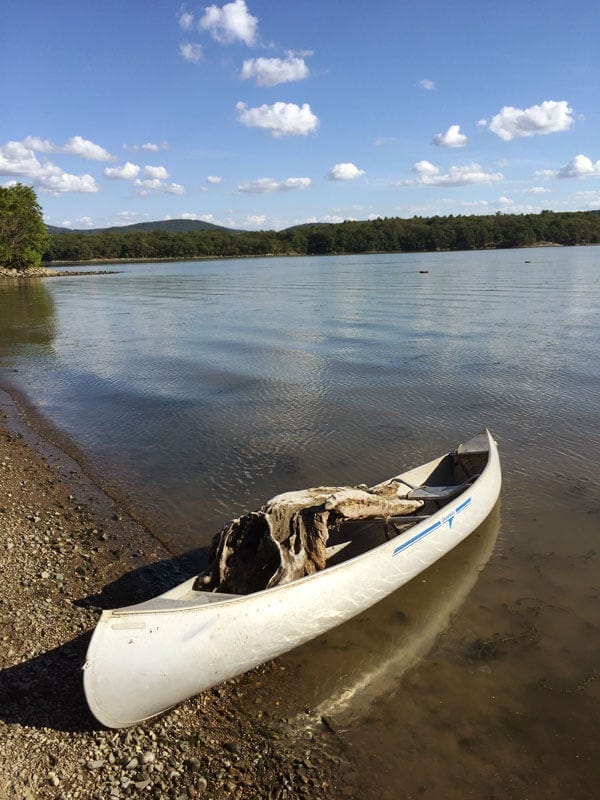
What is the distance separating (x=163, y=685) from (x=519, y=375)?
1513cm

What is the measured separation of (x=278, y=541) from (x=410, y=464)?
16.9ft

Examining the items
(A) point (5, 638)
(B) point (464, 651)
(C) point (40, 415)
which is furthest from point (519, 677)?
(C) point (40, 415)

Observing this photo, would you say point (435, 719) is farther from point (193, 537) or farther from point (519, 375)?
point (519, 375)

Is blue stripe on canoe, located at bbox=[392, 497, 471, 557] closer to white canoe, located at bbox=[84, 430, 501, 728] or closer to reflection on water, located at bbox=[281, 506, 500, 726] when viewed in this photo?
white canoe, located at bbox=[84, 430, 501, 728]

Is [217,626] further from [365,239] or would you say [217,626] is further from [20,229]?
[365,239]

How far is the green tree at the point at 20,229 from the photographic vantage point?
78812mm

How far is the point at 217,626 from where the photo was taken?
4785 millimetres

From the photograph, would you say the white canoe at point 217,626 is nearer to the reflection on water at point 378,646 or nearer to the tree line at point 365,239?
the reflection on water at point 378,646

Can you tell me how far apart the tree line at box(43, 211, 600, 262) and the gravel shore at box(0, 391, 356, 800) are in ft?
481

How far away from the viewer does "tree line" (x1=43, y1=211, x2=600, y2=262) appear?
146750mm

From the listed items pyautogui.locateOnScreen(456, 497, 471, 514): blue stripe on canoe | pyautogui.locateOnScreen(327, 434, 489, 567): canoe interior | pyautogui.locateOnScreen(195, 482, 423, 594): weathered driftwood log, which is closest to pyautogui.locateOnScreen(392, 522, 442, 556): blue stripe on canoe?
pyautogui.locateOnScreen(327, 434, 489, 567): canoe interior

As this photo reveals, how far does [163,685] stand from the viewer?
4.51 meters

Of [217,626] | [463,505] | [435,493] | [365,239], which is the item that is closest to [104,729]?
[217,626]

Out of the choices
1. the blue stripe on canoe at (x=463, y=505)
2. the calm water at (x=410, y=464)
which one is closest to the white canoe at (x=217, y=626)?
the blue stripe on canoe at (x=463, y=505)
